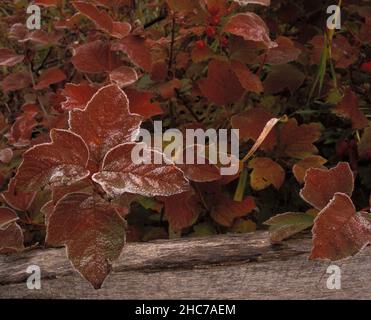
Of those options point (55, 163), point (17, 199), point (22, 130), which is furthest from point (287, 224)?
point (22, 130)

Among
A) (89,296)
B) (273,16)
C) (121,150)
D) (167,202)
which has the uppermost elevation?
(273,16)

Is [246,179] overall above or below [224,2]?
below

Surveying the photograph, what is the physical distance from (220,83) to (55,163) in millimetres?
331

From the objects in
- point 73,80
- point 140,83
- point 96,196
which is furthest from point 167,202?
point 73,80

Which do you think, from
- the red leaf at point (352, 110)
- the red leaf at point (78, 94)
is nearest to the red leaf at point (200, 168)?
the red leaf at point (78, 94)

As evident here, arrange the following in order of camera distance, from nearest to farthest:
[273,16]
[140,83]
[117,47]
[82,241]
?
[82,241]
[117,47]
[140,83]
[273,16]

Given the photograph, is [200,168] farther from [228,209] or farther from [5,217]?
[5,217]

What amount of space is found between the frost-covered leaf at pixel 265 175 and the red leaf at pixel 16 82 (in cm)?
53

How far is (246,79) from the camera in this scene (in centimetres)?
88

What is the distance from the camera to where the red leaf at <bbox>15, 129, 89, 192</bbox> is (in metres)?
0.66

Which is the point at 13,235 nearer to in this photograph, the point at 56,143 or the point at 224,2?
the point at 56,143

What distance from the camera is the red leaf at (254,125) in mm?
890

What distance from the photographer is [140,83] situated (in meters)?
1.05

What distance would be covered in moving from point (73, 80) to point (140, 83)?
0.85ft
